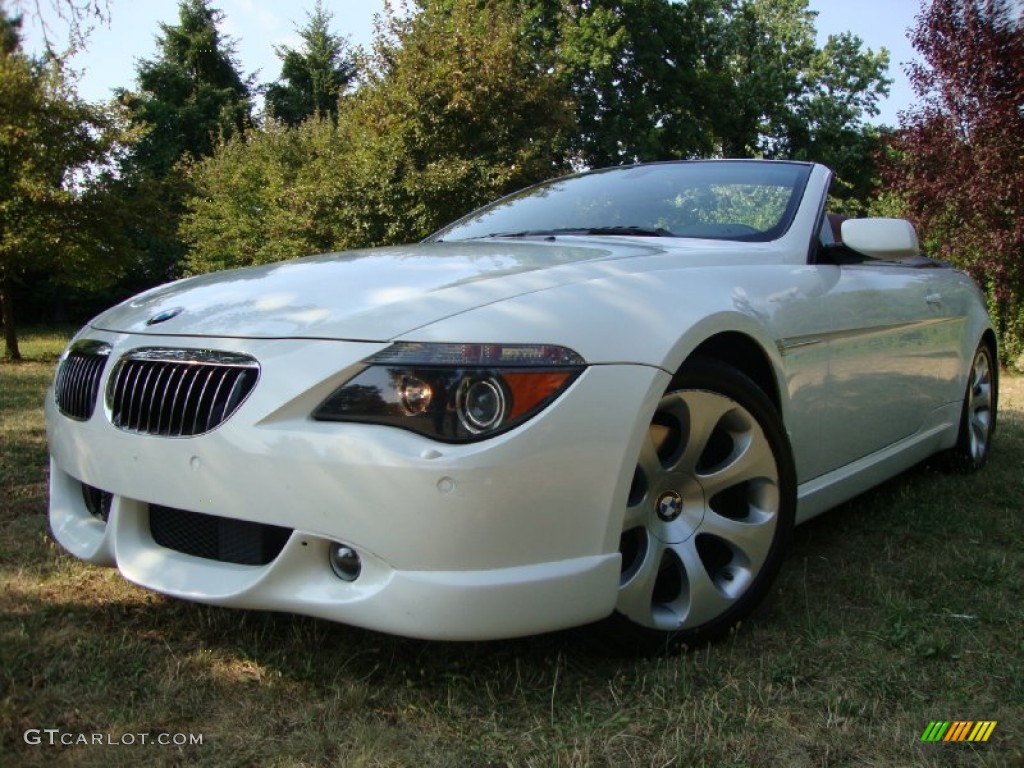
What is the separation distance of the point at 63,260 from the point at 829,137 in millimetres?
23285

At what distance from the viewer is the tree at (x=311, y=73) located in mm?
32531

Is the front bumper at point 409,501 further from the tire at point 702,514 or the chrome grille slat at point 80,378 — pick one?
the chrome grille slat at point 80,378

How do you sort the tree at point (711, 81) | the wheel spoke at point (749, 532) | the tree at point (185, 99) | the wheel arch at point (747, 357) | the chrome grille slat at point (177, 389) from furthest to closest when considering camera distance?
the tree at point (185, 99), the tree at point (711, 81), the wheel arch at point (747, 357), the wheel spoke at point (749, 532), the chrome grille slat at point (177, 389)

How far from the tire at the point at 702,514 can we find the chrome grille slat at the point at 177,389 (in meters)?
0.94

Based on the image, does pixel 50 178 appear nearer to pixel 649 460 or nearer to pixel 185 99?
pixel 649 460

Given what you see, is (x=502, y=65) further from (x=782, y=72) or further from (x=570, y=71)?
(x=782, y=72)

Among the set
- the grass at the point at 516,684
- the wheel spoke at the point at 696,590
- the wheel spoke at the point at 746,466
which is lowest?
the grass at the point at 516,684

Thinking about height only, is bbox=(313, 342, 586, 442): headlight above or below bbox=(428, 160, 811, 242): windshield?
below

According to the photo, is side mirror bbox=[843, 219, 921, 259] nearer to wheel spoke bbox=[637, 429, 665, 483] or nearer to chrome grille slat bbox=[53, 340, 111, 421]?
wheel spoke bbox=[637, 429, 665, 483]

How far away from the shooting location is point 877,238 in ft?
9.64

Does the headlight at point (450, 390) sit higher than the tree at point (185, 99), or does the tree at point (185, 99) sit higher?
the tree at point (185, 99)

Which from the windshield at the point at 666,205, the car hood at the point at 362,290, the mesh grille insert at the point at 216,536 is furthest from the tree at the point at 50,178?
the mesh grille insert at the point at 216,536

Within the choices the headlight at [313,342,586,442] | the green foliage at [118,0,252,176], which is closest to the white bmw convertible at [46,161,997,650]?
the headlight at [313,342,586,442]

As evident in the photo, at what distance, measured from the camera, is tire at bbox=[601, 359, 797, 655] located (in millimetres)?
2078
